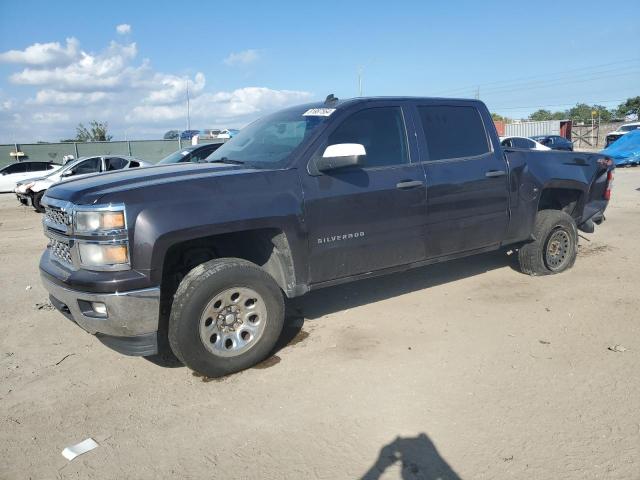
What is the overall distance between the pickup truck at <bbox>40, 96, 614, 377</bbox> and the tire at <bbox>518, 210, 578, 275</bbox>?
35 cm

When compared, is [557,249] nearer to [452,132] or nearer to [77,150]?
[452,132]

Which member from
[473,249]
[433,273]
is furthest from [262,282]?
[433,273]

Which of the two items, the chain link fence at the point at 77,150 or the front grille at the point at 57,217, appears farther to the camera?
the chain link fence at the point at 77,150

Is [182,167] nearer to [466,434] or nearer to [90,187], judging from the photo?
[90,187]

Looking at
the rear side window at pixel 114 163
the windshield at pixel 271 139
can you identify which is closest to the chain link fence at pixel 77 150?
the rear side window at pixel 114 163

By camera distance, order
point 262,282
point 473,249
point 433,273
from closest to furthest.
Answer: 1. point 262,282
2. point 473,249
3. point 433,273

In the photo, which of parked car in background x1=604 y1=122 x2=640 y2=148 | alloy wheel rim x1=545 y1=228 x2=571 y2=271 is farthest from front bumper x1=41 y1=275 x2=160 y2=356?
parked car in background x1=604 y1=122 x2=640 y2=148

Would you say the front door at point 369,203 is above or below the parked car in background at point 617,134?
below

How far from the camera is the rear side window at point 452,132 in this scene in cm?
479

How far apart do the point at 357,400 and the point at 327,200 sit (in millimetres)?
1500

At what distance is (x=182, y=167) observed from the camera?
430cm

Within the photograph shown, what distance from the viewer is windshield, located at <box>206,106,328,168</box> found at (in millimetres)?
4230

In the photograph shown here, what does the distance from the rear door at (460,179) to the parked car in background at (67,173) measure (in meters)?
11.0

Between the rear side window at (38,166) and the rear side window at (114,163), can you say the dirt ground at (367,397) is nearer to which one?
the rear side window at (114,163)
